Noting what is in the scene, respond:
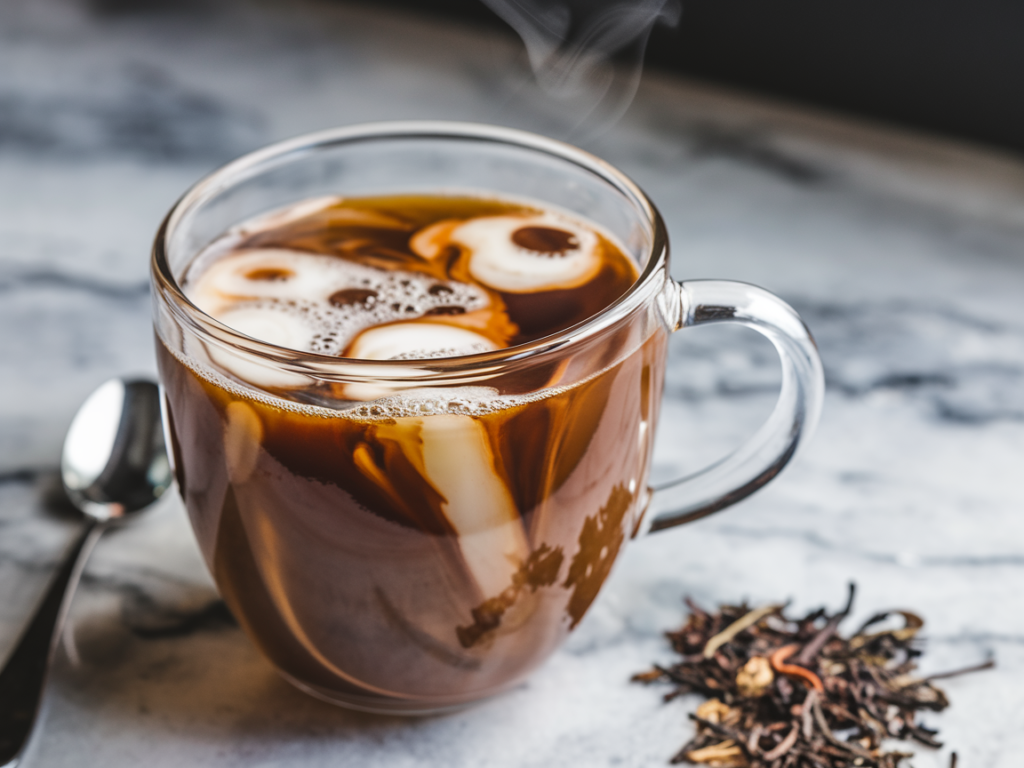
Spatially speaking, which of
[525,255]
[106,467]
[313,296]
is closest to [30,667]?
[106,467]

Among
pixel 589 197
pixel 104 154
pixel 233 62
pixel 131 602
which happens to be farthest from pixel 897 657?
pixel 233 62

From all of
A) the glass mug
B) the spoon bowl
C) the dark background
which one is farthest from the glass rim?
the dark background

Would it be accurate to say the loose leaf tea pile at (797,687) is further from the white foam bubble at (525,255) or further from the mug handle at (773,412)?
the white foam bubble at (525,255)

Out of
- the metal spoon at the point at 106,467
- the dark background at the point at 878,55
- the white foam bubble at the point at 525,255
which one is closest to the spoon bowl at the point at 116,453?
the metal spoon at the point at 106,467

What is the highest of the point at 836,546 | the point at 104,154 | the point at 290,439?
the point at 290,439

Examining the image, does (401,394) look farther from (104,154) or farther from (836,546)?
(104,154)

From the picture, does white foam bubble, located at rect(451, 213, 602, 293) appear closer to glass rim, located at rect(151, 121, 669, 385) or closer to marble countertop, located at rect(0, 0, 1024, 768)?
glass rim, located at rect(151, 121, 669, 385)
